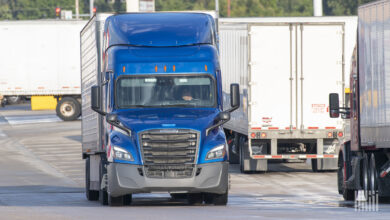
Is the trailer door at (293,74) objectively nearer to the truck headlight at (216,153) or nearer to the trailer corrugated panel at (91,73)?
the trailer corrugated panel at (91,73)

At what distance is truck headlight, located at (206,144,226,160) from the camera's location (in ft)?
56.6

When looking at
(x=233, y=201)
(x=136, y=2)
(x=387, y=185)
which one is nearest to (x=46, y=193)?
(x=233, y=201)

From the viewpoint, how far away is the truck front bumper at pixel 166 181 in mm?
17156

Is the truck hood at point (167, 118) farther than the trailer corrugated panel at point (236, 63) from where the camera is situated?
No

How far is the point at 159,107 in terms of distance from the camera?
1795 centimetres

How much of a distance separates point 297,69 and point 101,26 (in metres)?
8.42

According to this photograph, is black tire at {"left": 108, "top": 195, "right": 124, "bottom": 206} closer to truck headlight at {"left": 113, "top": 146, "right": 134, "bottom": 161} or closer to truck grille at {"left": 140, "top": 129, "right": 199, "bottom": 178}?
truck headlight at {"left": 113, "top": 146, "right": 134, "bottom": 161}

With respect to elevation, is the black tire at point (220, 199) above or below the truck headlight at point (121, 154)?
below

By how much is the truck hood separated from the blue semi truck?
2 cm

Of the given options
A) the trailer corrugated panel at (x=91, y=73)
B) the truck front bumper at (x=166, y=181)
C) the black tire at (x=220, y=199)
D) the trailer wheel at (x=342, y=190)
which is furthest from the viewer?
the trailer wheel at (x=342, y=190)

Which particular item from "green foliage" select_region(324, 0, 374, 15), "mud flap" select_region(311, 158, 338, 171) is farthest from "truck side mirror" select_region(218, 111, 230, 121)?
"green foliage" select_region(324, 0, 374, 15)

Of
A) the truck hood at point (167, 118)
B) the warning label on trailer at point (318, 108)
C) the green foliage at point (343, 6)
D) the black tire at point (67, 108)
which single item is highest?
the green foliage at point (343, 6)

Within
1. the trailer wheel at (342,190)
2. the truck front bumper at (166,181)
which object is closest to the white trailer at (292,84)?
the trailer wheel at (342,190)

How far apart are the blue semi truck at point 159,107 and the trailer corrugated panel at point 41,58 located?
30440 millimetres
